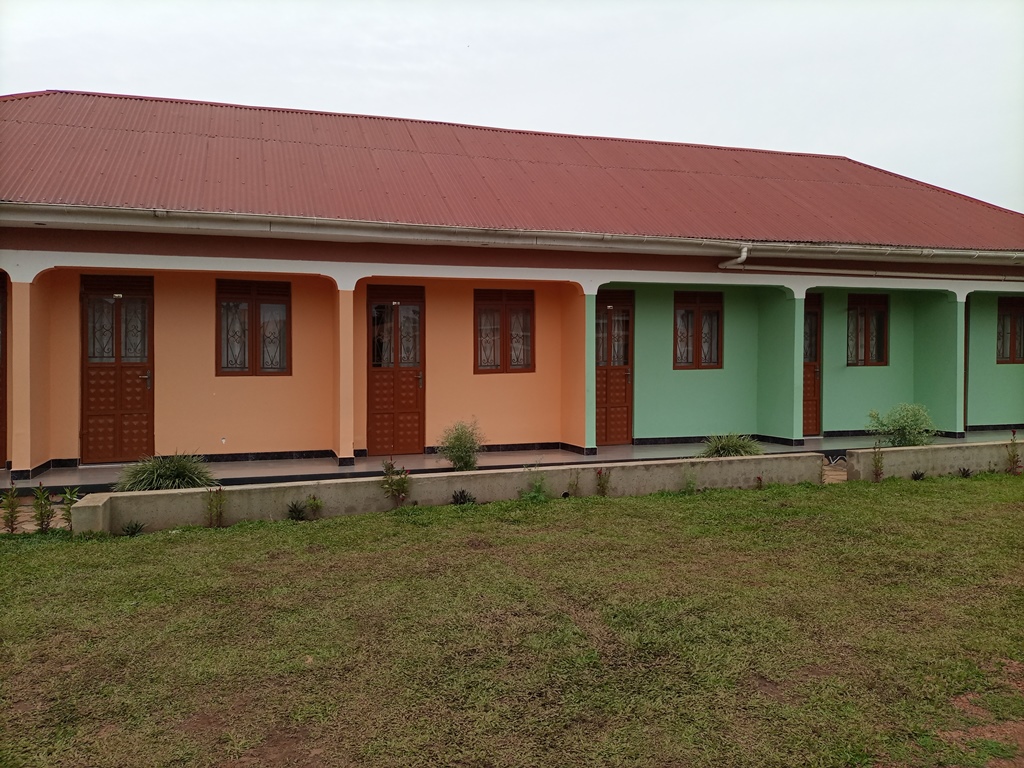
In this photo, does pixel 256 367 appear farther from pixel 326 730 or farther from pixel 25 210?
pixel 326 730

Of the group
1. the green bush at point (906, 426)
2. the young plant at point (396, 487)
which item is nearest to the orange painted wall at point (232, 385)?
the young plant at point (396, 487)

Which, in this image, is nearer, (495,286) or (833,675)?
(833,675)

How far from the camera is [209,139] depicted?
11.2 meters

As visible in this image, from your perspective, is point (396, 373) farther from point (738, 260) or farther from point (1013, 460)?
point (1013, 460)

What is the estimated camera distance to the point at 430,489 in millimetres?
7672

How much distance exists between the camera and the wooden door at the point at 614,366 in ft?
38.3

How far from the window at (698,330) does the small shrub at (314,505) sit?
21.7 feet

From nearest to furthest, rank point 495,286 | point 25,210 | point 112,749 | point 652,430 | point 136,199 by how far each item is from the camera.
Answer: point 112,749
point 25,210
point 136,199
point 495,286
point 652,430

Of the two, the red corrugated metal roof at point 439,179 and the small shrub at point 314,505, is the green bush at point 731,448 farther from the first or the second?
the small shrub at point 314,505

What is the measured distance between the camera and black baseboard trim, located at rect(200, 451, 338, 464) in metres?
9.95

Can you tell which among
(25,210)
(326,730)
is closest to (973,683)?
(326,730)

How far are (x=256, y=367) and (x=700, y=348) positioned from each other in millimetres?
6624

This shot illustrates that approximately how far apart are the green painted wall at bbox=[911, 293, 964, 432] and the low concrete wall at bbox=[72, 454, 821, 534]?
4.93 m

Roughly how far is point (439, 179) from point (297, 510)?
589 centimetres
